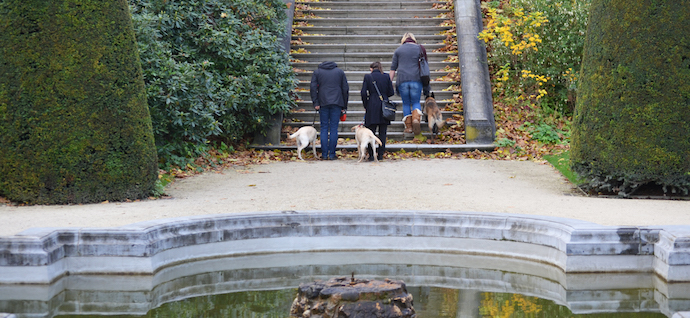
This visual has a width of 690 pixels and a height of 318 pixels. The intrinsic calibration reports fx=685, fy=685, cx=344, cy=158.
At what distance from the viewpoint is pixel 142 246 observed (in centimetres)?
545

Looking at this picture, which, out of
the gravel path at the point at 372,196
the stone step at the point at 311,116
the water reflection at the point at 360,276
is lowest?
the water reflection at the point at 360,276

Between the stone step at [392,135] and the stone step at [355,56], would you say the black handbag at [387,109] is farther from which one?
the stone step at [355,56]

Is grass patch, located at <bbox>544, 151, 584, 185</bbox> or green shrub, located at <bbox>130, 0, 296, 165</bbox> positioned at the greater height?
green shrub, located at <bbox>130, 0, 296, 165</bbox>

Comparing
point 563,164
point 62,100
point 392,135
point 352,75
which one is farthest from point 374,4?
point 62,100

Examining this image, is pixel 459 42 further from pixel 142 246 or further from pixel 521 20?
pixel 142 246

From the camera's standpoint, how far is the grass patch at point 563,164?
9630 millimetres

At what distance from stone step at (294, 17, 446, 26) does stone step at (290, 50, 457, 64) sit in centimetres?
162

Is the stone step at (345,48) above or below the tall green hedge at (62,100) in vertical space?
above

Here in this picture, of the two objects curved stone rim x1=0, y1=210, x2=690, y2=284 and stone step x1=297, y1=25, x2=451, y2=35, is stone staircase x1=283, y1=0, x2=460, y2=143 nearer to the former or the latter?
stone step x1=297, y1=25, x2=451, y2=35

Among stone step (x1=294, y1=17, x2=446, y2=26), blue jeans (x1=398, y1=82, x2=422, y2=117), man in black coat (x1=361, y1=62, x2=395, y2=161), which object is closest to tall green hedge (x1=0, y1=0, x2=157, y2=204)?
man in black coat (x1=361, y1=62, x2=395, y2=161)

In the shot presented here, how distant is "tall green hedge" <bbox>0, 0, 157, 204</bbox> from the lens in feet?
24.9

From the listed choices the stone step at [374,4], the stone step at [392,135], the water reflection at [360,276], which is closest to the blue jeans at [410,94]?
the stone step at [392,135]

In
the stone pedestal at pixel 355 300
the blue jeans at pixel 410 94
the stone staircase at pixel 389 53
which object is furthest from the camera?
the stone staircase at pixel 389 53

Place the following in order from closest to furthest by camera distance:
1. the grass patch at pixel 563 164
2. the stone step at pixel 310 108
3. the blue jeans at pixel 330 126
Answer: the grass patch at pixel 563 164 < the blue jeans at pixel 330 126 < the stone step at pixel 310 108
